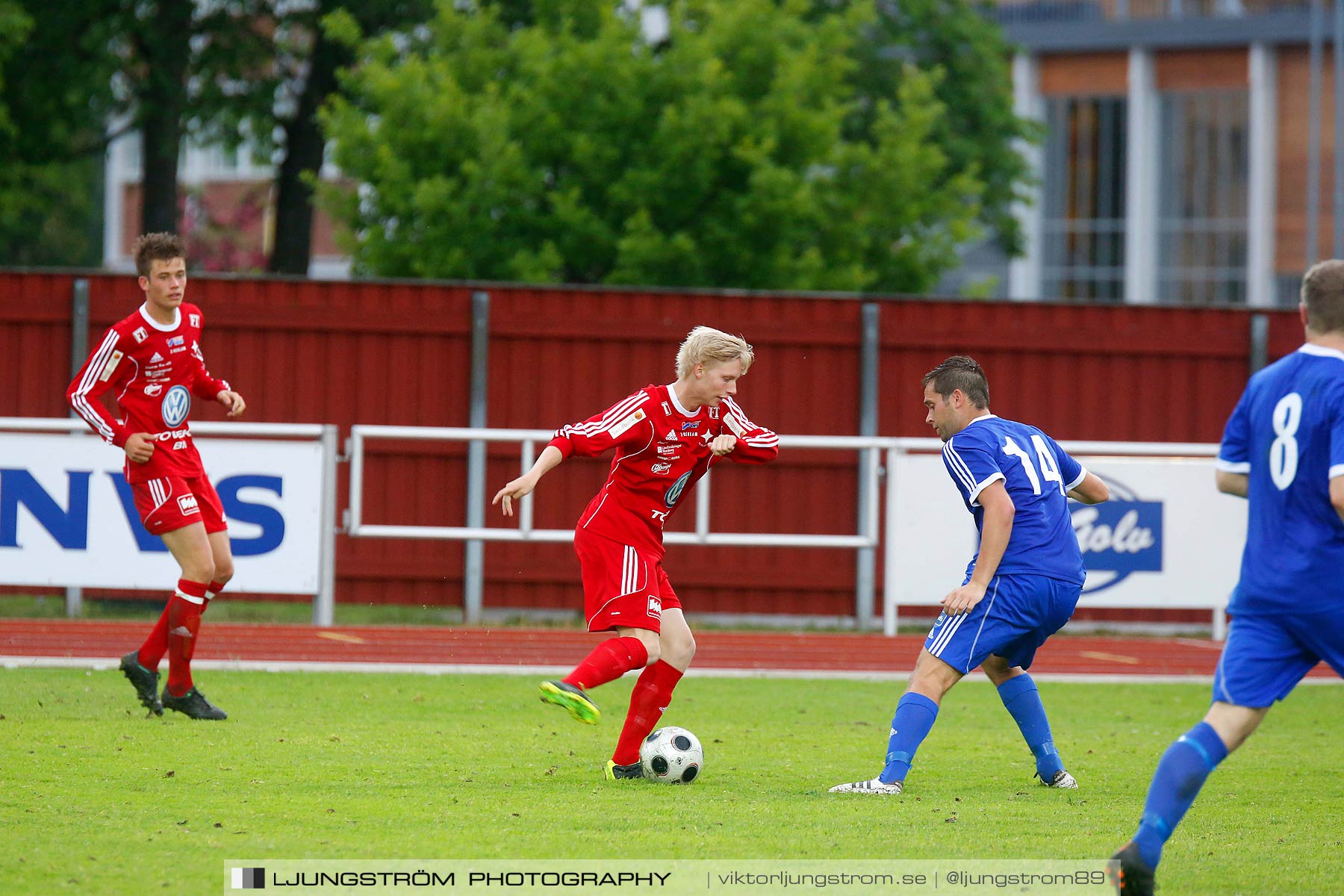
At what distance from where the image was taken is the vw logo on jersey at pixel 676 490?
6656 millimetres

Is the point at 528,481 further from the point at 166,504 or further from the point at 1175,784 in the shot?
the point at 166,504

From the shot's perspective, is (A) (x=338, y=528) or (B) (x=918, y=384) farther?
(B) (x=918, y=384)

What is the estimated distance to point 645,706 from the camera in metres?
6.53

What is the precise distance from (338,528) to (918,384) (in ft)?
16.7

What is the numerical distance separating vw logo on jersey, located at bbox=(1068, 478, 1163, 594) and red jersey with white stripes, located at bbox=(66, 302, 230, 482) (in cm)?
722

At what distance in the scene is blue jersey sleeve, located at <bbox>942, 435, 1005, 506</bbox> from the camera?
614 centimetres

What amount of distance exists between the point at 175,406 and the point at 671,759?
10.6ft

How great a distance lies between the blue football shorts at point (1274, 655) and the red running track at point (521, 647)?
6327mm

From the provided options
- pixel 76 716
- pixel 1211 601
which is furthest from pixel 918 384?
pixel 76 716

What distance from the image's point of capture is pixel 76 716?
7.84 meters

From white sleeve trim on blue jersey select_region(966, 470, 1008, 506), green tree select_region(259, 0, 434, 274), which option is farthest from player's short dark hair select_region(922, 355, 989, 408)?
green tree select_region(259, 0, 434, 274)

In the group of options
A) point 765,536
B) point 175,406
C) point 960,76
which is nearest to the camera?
point 175,406

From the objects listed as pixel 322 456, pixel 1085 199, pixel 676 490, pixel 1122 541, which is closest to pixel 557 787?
pixel 676 490

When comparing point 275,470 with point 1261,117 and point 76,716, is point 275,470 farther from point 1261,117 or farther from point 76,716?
point 1261,117
